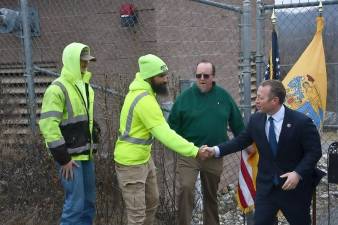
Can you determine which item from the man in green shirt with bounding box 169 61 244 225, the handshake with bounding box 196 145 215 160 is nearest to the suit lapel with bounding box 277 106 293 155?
the handshake with bounding box 196 145 215 160

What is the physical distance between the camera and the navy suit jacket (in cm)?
462

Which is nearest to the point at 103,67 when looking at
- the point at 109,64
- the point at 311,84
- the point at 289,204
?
the point at 109,64

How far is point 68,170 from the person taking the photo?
4.94 meters

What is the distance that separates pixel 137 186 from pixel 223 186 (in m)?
4.21

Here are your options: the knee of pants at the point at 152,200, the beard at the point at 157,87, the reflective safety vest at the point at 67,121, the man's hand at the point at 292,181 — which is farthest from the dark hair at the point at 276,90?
the reflective safety vest at the point at 67,121

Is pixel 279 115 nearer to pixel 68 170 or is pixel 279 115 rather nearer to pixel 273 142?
pixel 273 142

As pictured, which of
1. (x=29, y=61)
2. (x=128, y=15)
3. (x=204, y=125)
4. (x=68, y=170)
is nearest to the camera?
(x=68, y=170)

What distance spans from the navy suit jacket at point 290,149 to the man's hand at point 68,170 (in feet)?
5.46

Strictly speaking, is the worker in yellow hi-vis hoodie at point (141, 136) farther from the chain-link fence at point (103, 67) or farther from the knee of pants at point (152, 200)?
the chain-link fence at point (103, 67)

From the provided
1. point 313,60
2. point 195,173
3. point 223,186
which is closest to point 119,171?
point 195,173

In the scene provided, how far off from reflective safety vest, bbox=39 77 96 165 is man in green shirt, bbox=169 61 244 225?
0.98m

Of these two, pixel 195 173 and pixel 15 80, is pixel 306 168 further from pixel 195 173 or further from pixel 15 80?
pixel 15 80

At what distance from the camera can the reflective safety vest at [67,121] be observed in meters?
4.82

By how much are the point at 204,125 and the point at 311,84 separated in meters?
1.16
